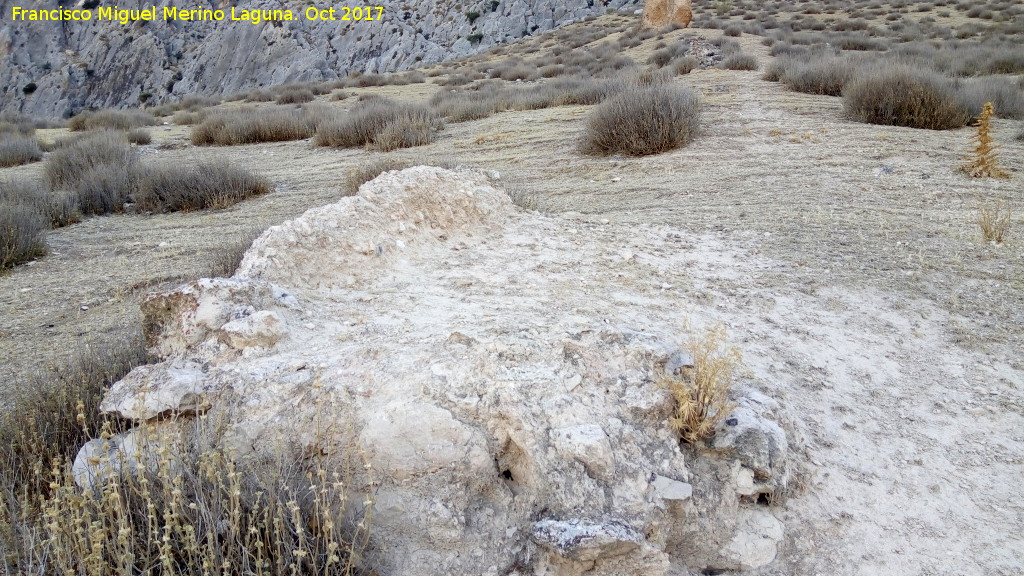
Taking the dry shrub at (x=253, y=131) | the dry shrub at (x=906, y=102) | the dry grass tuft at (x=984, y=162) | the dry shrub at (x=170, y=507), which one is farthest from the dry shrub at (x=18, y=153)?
the dry grass tuft at (x=984, y=162)

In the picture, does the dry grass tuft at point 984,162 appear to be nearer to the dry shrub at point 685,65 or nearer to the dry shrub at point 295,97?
the dry shrub at point 685,65

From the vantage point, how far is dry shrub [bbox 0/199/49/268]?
5.01 m

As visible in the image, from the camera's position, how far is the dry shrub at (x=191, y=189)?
274 inches

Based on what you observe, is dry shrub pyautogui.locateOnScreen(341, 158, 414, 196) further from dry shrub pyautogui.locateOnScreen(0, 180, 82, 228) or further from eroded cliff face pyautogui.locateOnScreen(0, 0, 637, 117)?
eroded cliff face pyautogui.locateOnScreen(0, 0, 637, 117)

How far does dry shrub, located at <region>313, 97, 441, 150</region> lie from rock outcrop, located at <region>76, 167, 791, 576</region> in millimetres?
6720

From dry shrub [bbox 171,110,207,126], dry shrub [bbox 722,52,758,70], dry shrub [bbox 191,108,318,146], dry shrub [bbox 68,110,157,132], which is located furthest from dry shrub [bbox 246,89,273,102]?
dry shrub [bbox 722,52,758,70]

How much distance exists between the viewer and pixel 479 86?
17.5m

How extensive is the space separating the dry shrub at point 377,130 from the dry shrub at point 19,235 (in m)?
4.81

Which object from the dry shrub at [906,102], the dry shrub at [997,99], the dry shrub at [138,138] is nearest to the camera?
the dry shrub at [906,102]

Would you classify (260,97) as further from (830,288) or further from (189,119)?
(830,288)

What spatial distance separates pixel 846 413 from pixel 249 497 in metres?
2.47

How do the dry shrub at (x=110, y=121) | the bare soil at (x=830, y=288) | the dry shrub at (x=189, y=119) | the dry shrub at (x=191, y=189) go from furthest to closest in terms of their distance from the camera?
the dry shrub at (x=189, y=119)
the dry shrub at (x=110, y=121)
the dry shrub at (x=191, y=189)
the bare soil at (x=830, y=288)

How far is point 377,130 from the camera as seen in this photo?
9930mm

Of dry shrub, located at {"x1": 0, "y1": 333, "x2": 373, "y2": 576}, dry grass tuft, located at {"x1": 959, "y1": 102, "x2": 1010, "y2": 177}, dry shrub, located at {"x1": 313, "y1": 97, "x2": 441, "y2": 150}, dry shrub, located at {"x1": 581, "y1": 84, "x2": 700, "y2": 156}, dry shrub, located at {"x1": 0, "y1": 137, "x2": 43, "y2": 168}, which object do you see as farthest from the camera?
dry shrub, located at {"x1": 0, "y1": 137, "x2": 43, "y2": 168}
